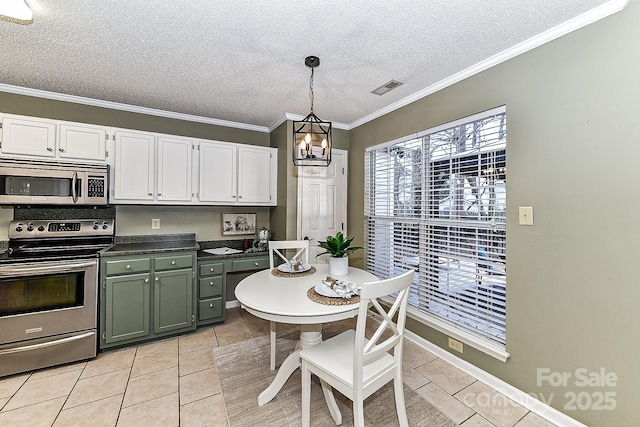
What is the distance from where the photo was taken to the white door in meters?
3.55

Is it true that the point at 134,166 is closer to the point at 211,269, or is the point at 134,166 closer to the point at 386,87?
the point at 211,269

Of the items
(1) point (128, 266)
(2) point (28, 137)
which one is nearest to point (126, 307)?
(1) point (128, 266)

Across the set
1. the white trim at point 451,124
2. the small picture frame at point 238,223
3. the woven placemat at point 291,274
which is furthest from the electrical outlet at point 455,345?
the small picture frame at point 238,223

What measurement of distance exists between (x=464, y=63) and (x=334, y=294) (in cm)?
209

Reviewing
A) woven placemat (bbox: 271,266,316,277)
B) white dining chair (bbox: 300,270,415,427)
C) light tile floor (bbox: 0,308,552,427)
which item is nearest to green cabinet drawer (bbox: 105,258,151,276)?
light tile floor (bbox: 0,308,552,427)

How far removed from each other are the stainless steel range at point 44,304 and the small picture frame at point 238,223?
1.42 m

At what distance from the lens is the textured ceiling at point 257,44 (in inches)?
65.2

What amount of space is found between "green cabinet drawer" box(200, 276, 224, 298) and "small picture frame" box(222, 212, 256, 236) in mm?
767

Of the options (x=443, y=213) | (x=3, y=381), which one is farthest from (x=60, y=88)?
(x=443, y=213)

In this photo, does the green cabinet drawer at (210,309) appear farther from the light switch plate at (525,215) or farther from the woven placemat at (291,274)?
the light switch plate at (525,215)

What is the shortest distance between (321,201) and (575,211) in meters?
2.51

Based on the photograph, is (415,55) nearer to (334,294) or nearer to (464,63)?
(464,63)

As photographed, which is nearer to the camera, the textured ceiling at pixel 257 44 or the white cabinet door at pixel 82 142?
the textured ceiling at pixel 257 44

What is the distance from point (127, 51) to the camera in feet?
6.91
